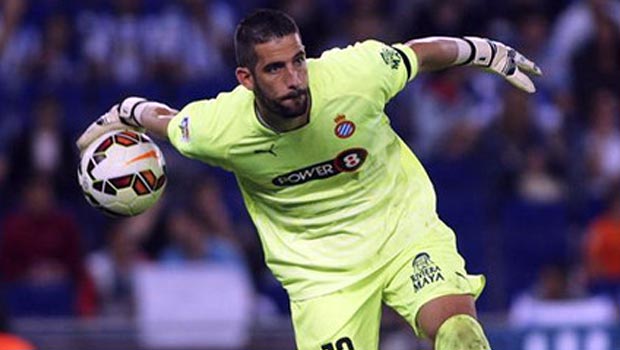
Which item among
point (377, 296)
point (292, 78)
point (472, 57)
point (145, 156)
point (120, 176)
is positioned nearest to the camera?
point (292, 78)

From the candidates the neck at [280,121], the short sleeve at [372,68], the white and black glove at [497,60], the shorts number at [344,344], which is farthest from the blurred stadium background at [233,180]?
the neck at [280,121]

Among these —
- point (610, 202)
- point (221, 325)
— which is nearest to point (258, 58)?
point (221, 325)

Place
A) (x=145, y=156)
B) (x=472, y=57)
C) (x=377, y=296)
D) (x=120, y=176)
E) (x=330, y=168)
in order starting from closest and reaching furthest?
(x=330, y=168) → (x=377, y=296) → (x=472, y=57) → (x=120, y=176) → (x=145, y=156)

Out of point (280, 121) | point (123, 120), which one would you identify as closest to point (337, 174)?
point (280, 121)

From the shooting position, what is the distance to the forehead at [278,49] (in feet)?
24.2

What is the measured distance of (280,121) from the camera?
758cm

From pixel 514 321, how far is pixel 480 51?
429 centimetres

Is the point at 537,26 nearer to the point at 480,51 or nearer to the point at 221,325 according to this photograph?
the point at 221,325

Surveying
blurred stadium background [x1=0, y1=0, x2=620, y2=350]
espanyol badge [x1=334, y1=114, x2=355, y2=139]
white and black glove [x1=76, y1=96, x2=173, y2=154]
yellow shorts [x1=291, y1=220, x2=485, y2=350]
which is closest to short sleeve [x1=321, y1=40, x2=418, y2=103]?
espanyol badge [x1=334, y1=114, x2=355, y2=139]

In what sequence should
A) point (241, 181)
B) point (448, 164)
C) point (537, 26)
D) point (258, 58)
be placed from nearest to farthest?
point (258, 58) → point (241, 181) → point (448, 164) → point (537, 26)

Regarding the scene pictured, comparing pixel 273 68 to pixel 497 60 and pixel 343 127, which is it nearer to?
pixel 343 127

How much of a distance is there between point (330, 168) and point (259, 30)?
0.73m

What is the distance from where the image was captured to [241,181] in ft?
26.1

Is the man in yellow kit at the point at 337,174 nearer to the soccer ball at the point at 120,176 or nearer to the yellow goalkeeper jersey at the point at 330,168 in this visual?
the yellow goalkeeper jersey at the point at 330,168
